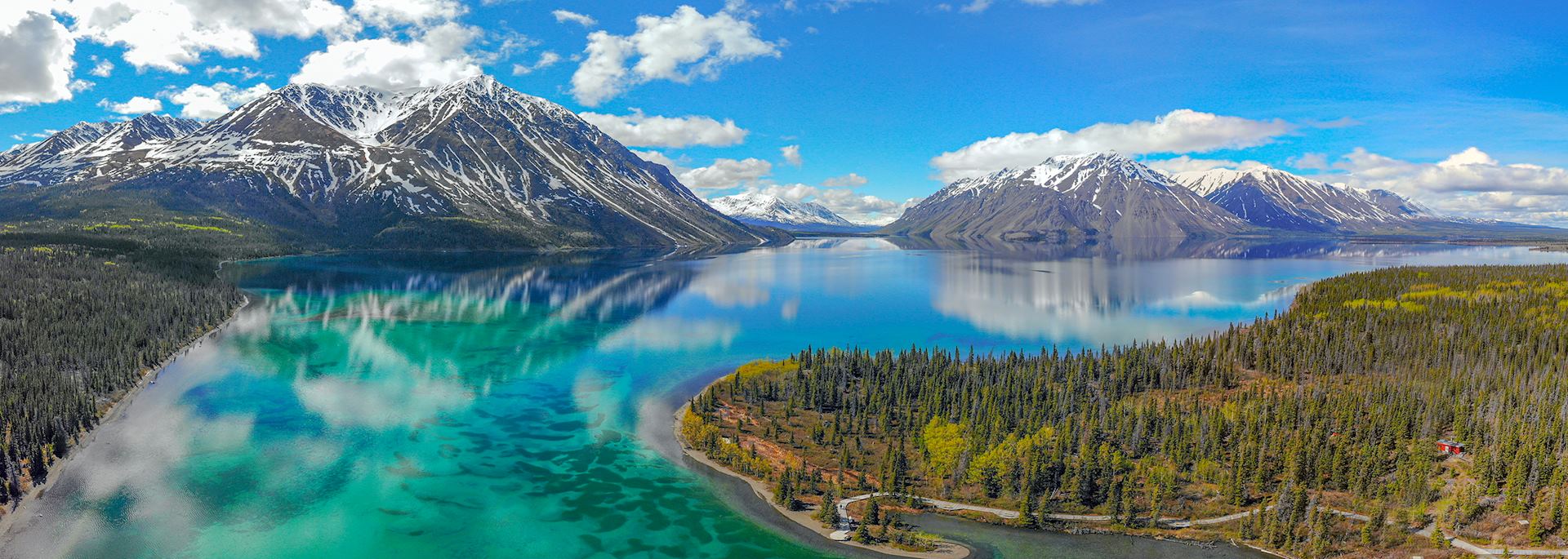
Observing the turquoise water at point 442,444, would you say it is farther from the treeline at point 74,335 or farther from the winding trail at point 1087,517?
the treeline at point 74,335

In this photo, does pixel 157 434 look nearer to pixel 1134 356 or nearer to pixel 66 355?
pixel 66 355

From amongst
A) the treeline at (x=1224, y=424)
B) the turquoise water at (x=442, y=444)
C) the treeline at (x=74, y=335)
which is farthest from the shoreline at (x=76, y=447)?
the treeline at (x=1224, y=424)

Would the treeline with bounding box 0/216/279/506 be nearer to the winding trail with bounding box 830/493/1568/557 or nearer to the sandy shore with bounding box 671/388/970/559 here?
the sandy shore with bounding box 671/388/970/559

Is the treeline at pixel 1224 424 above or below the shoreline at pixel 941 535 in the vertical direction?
above

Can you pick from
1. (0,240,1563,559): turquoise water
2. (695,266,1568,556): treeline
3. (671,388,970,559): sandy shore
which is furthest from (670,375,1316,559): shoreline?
(695,266,1568,556): treeline

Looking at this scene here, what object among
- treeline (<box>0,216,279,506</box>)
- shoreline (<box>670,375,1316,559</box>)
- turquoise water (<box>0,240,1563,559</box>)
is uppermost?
treeline (<box>0,216,279,506</box>)

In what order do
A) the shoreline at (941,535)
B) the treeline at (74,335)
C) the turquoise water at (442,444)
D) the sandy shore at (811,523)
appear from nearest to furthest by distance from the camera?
the sandy shore at (811,523)
the shoreline at (941,535)
the turquoise water at (442,444)
the treeline at (74,335)

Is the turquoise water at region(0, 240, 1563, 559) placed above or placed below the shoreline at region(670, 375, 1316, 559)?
above
